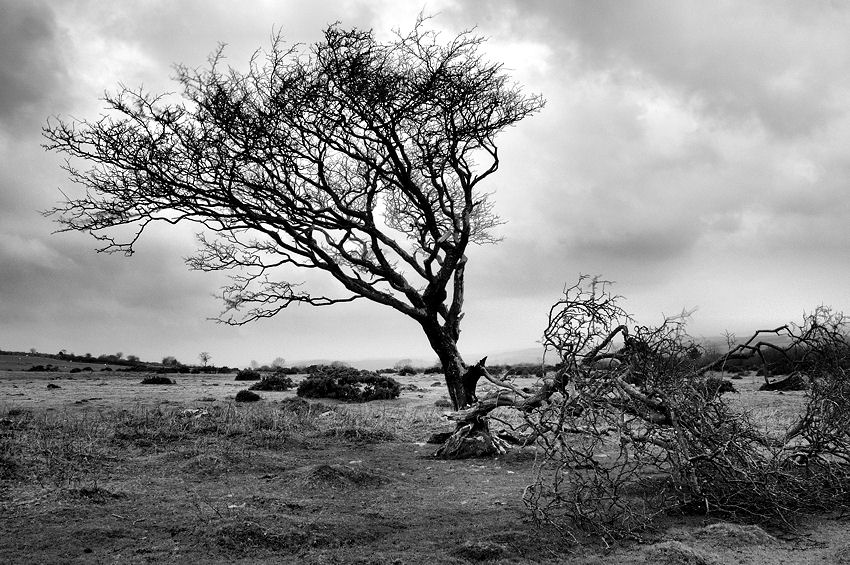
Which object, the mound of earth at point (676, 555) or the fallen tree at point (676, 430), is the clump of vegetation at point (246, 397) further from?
the mound of earth at point (676, 555)

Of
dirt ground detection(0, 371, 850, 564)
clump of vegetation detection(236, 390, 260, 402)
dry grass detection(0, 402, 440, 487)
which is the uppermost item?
clump of vegetation detection(236, 390, 260, 402)

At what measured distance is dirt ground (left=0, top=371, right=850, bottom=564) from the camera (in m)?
5.04

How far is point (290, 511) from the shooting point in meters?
6.38

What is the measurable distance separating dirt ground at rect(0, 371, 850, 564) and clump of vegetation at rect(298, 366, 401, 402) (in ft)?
27.0

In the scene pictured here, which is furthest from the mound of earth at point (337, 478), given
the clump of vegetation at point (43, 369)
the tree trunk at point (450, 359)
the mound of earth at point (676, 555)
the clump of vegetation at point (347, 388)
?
the clump of vegetation at point (43, 369)

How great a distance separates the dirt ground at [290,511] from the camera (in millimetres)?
5035

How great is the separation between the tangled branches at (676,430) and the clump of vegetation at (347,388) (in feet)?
41.2

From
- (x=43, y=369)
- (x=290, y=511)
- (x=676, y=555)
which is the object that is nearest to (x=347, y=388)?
(x=290, y=511)

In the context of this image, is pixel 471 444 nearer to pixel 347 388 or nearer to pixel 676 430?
pixel 676 430

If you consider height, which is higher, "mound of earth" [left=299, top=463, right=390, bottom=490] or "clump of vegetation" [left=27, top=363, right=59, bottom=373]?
"clump of vegetation" [left=27, top=363, right=59, bottom=373]

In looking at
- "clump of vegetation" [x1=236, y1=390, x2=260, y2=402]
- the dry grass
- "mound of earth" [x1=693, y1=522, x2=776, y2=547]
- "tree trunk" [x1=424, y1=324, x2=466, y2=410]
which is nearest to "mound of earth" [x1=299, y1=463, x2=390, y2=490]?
the dry grass

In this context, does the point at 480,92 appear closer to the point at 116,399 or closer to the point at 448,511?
the point at 448,511

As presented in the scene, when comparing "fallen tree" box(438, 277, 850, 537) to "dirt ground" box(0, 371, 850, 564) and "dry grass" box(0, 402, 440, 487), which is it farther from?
"dry grass" box(0, 402, 440, 487)

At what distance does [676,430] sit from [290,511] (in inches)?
167
